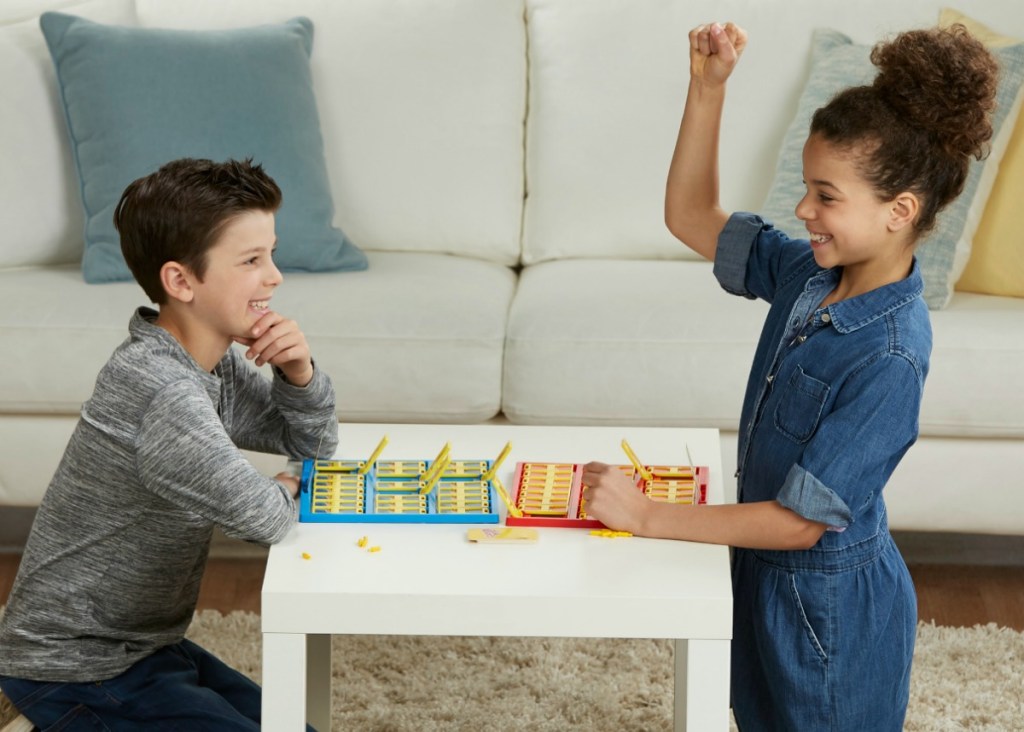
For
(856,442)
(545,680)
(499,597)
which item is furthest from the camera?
(545,680)

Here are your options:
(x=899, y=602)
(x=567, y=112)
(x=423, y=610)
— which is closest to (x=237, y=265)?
(x=423, y=610)

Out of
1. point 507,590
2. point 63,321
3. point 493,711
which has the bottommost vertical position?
point 493,711

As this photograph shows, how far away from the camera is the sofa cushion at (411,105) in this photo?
269 centimetres

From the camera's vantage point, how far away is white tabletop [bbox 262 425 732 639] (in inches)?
46.3

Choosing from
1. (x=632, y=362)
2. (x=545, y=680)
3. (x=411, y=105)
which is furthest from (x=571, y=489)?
(x=411, y=105)

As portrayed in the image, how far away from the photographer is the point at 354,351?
2234 mm

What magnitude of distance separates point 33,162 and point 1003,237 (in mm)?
1789

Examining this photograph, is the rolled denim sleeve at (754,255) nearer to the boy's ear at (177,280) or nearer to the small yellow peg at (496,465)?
the small yellow peg at (496,465)

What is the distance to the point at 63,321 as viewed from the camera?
224 cm

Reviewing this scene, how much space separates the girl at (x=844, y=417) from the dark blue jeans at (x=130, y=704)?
429 millimetres

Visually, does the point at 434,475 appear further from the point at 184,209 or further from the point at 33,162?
the point at 33,162

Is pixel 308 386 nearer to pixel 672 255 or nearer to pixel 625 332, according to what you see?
pixel 625 332

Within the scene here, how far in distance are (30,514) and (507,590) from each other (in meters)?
1.69

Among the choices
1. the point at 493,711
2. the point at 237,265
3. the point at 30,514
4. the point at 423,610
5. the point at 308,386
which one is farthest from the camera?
the point at 30,514
